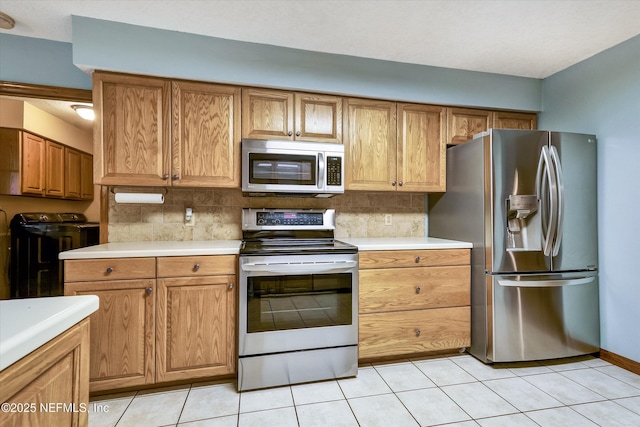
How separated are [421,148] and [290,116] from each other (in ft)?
3.75

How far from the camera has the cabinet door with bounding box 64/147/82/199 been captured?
186 inches

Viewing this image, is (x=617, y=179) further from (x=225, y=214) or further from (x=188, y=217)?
(x=188, y=217)

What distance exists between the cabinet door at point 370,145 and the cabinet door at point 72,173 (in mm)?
4533

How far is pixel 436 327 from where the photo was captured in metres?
2.40

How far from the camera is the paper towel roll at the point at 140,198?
2.26 metres

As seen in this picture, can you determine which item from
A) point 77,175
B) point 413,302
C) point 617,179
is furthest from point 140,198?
point 77,175

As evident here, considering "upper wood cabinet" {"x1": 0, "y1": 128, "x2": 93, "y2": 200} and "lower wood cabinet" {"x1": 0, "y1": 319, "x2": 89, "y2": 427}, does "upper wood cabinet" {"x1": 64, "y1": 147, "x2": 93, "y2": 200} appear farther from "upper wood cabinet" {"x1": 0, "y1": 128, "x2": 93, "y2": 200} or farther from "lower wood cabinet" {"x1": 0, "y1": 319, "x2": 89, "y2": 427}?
"lower wood cabinet" {"x1": 0, "y1": 319, "x2": 89, "y2": 427}

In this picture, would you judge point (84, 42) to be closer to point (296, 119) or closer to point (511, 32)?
point (296, 119)

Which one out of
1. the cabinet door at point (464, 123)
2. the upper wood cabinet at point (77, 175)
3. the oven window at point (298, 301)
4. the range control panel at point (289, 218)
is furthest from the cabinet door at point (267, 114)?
the upper wood cabinet at point (77, 175)

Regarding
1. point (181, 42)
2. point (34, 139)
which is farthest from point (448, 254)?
point (34, 139)

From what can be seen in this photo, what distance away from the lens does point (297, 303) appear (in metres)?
2.09

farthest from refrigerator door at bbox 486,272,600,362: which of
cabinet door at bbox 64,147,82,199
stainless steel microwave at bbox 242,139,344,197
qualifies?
cabinet door at bbox 64,147,82,199

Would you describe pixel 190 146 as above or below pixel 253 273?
above

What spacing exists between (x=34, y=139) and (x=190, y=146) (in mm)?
3238
